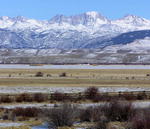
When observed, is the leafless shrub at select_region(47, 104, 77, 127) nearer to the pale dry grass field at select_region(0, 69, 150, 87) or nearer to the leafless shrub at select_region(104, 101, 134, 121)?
the leafless shrub at select_region(104, 101, 134, 121)

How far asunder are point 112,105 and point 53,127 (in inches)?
183

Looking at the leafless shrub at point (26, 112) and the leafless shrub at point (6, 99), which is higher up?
the leafless shrub at point (6, 99)

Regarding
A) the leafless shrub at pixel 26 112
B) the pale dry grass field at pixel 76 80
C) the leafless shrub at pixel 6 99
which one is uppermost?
the pale dry grass field at pixel 76 80

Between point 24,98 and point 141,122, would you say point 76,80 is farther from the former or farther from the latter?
point 141,122

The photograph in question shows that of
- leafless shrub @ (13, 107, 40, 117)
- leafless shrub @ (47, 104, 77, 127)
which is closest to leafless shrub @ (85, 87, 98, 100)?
leafless shrub @ (13, 107, 40, 117)

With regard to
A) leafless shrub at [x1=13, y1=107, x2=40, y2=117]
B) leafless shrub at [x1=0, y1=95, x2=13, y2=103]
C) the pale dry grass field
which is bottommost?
leafless shrub at [x1=13, y1=107, x2=40, y2=117]

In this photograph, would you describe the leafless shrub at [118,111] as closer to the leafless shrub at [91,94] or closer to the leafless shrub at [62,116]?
the leafless shrub at [62,116]

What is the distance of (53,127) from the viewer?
941 inches

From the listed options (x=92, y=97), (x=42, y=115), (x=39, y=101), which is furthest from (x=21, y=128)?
(x=92, y=97)

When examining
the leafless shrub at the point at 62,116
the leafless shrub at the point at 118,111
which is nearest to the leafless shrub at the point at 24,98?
the leafless shrub at the point at 118,111

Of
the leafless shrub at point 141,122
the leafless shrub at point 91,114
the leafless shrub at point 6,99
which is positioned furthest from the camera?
the leafless shrub at point 6,99

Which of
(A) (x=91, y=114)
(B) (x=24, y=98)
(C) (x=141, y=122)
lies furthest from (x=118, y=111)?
(B) (x=24, y=98)

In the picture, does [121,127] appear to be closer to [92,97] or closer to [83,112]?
[83,112]

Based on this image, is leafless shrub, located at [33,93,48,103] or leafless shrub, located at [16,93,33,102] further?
leafless shrub, located at [33,93,48,103]
